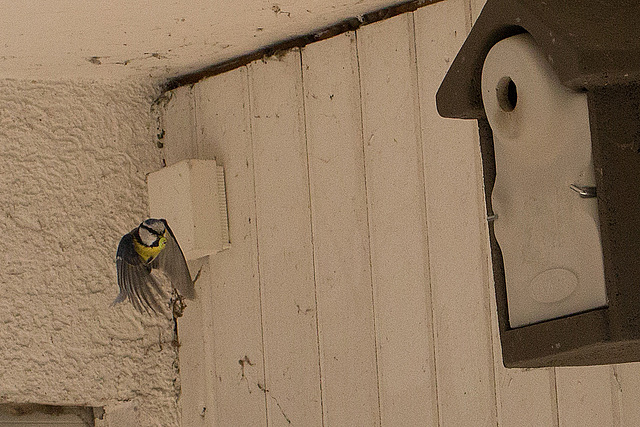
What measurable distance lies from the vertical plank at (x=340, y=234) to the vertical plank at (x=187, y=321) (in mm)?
297

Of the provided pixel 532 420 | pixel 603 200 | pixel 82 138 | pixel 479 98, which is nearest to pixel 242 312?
pixel 82 138

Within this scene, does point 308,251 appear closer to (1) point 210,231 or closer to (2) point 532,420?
(1) point 210,231

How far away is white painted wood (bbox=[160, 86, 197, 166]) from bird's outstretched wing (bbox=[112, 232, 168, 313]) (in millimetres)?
181

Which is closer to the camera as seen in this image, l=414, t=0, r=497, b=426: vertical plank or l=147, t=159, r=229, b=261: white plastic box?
l=414, t=0, r=497, b=426: vertical plank

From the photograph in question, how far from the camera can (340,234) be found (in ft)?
4.81

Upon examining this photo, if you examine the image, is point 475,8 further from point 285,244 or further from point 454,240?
point 285,244

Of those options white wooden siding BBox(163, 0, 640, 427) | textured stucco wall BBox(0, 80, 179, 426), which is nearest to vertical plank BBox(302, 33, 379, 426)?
white wooden siding BBox(163, 0, 640, 427)

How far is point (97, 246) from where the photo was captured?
173 centimetres

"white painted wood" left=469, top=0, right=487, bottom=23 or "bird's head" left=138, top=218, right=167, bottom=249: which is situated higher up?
"white painted wood" left=469, top=0, right=487, bottom=23

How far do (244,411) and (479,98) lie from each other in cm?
80

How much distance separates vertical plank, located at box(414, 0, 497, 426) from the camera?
4.17 ft

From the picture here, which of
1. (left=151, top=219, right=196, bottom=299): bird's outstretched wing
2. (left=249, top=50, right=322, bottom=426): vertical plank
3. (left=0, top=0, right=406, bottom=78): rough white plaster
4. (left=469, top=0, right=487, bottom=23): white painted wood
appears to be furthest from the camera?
(left=151, top=219, right=196, bottom=299): bird's outstretched wing

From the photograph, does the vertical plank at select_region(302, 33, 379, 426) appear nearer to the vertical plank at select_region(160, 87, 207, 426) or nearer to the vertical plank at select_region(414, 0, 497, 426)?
the vertical plank at select_region(414, 0, 497, 426)

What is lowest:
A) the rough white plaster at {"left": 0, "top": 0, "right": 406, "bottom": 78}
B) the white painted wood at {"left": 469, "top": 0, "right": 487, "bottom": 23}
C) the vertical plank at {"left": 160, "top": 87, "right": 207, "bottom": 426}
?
the vertical plank at {"left": 160, "top": 87, "right": 207, "bottom": 426}
